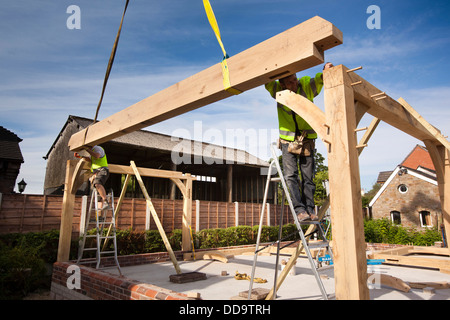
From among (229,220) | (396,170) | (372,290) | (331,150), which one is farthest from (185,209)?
(396,170)

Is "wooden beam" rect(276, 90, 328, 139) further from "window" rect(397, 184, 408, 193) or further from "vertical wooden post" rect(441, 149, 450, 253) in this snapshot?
"window" rect(397, 184, 408, 193)

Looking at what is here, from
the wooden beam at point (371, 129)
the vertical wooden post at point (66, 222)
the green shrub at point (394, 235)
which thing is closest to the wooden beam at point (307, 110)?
the wooden beam at point (371, 129)

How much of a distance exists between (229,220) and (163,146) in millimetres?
5247

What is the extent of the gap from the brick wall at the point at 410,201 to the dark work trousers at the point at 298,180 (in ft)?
51.7

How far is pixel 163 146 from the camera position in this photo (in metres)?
14.8

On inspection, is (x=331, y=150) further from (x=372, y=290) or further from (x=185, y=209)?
(x=185, y=209)

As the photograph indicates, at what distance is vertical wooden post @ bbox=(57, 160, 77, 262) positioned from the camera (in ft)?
21.7

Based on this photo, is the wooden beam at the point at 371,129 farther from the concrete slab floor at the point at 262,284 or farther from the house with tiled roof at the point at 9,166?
the house with tiled roof at the point at 9,166

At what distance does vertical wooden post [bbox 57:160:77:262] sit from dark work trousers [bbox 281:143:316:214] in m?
5.81

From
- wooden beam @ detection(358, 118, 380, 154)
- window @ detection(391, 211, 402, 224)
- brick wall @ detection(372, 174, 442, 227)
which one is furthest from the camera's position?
window @ detection(391, 211, 402, 224)

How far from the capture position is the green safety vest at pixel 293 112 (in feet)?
9.97

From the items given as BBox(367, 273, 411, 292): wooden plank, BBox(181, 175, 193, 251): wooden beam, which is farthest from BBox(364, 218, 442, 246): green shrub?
BBox(367, 273, 411, 292): wooden plank

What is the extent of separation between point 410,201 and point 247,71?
1762cm

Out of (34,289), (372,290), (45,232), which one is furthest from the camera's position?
(45,232)
